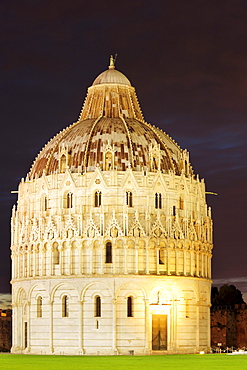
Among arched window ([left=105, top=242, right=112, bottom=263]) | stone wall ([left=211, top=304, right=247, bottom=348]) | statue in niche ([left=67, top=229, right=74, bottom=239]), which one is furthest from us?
stone wall ([left=211, top=304, right=247, bottom=348])

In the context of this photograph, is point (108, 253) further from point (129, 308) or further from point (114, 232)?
point (129, 308)

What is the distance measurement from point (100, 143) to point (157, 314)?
18108 mm

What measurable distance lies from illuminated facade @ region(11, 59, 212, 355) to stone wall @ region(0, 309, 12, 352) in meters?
25.2

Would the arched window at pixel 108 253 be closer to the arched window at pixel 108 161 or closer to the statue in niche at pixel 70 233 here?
the statue in niche at pixel 70 233

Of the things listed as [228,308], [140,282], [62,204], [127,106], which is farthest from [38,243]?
[228,308]

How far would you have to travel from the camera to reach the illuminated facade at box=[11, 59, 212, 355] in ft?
328

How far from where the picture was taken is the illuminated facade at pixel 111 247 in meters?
100

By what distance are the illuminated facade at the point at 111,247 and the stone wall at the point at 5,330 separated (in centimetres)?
2517

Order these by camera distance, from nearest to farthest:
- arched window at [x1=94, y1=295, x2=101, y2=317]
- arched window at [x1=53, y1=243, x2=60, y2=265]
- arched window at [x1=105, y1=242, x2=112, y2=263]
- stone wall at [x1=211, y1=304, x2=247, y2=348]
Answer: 1. arched window at [x1=94, y1=295, x2=101, y2=317]
2. arched window at [x1=105, y1=242, x2=112, y2=263]
3. arched window at [x1=53, y1=243, x2=60, y2=265]
4. stone wall at [x1=211, y1=304, x2=247, y2=348]

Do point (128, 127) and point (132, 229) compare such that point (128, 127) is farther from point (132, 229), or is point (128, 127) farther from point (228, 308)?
point (228, 308)

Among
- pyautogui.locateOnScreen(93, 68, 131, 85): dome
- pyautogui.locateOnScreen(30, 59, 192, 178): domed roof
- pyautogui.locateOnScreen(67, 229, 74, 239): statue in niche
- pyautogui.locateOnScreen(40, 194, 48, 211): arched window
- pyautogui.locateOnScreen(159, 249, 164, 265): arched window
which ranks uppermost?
pyautogui.locateOnScreen(93, 68, 131, 85): dome

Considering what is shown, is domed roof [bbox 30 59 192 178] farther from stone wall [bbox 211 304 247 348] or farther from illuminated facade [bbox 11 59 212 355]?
stone wall [bbox 211 304 247 348]

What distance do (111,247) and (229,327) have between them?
125 feet

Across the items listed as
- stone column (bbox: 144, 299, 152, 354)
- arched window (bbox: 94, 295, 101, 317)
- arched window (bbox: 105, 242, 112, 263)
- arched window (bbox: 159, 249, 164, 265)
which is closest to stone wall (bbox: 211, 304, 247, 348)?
arched window (bbox: 159, 249, 164, 265)
